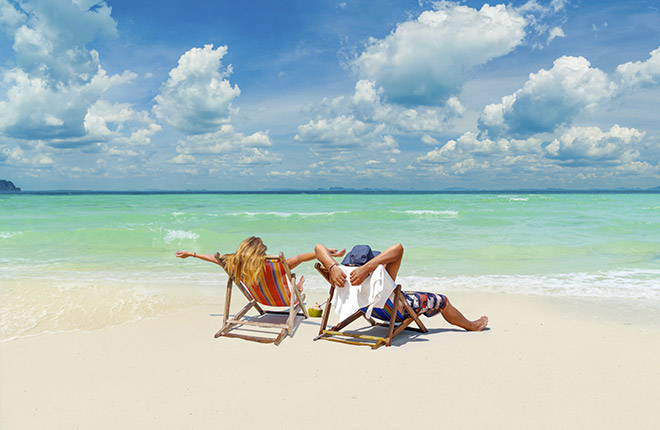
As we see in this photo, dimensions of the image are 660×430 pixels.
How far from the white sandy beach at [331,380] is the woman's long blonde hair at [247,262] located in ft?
2.40

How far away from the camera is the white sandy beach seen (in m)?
3.22

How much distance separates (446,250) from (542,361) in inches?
368

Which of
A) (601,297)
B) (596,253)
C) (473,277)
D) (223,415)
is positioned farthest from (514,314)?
(596,253)

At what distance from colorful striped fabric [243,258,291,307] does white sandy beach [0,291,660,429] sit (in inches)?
19.6

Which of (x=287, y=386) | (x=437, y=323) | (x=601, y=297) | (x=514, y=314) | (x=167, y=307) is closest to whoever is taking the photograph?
(x=287, y=386)

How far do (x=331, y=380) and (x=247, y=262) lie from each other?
1.72 meters

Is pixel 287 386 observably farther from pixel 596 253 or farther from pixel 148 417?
pixel 596 253

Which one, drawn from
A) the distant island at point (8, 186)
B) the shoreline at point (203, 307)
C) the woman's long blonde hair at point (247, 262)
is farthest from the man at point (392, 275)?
the distant island at point (8, 186)

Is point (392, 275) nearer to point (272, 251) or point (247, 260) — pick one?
point (247, 260)

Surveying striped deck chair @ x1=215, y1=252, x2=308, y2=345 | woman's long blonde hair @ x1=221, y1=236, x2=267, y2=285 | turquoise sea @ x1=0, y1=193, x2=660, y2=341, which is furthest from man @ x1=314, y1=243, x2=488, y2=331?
turquoise sea @ x1=0, y1=193, x2=660, y2=341

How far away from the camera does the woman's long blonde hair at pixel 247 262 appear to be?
4980 millimetres

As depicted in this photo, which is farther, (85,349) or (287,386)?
(85,349)

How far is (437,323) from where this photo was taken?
581 centimetres

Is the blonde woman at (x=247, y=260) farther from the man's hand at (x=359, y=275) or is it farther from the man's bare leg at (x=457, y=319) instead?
the man's bare leg at (x=457, y=319)
